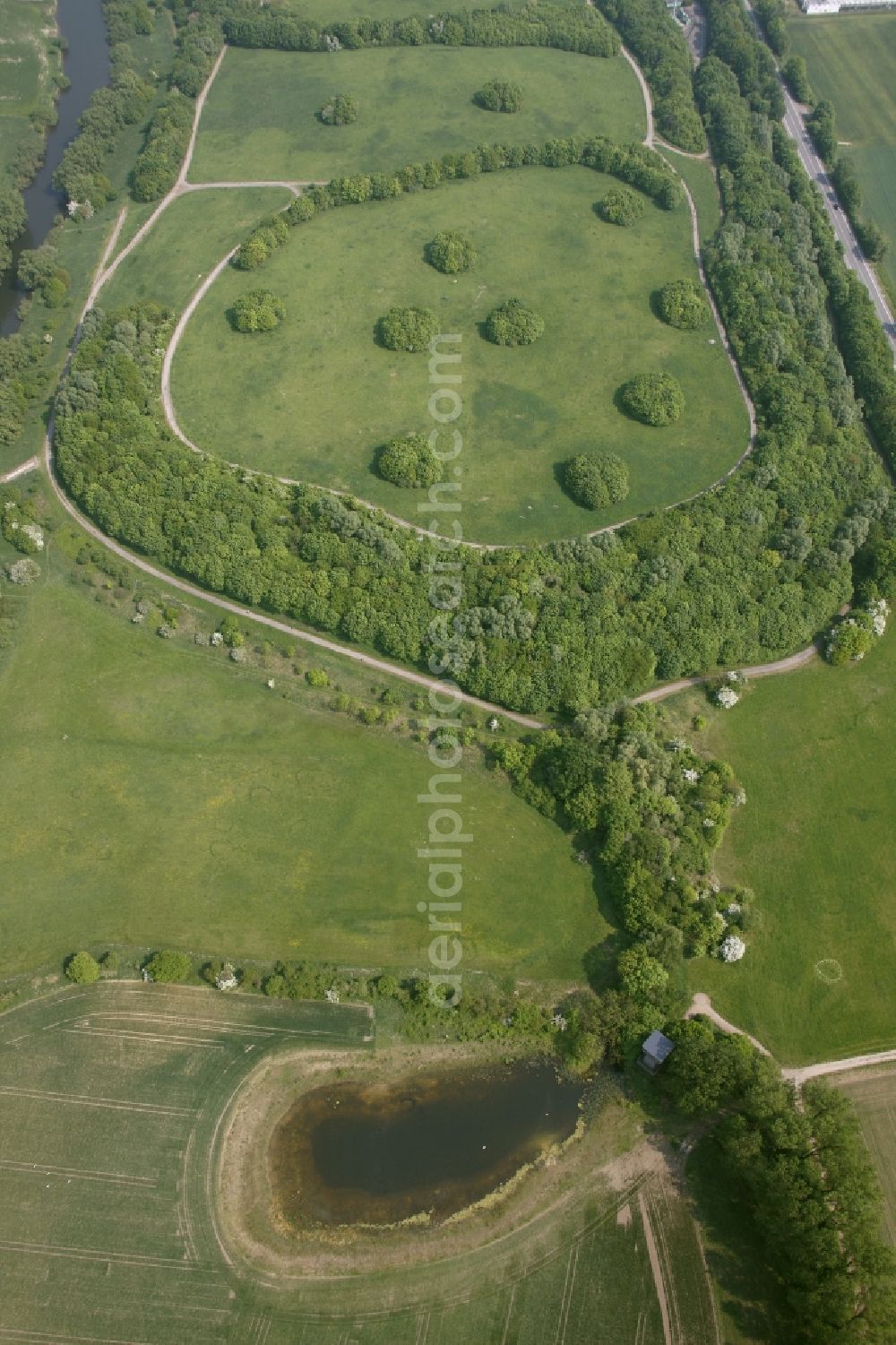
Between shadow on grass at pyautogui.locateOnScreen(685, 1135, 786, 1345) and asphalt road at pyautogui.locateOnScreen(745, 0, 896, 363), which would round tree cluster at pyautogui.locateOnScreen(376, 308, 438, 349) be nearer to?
asphalt road at pyautogui.locateOnScreen(745, 0, 896, 363)

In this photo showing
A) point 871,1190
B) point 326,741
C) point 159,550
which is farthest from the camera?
point 159,550

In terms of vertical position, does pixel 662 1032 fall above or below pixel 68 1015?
above

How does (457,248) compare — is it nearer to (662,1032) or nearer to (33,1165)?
(662,1032)

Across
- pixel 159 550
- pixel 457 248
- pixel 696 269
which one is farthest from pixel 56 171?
pixel 696 269

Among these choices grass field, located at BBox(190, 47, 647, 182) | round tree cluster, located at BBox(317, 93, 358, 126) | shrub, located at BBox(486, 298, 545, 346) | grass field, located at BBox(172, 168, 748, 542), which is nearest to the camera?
grass field, located at BBox(172, 168, 748, 542)

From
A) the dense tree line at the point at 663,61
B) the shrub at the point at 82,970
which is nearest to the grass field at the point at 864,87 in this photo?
the dense tree line at the point at 663,61

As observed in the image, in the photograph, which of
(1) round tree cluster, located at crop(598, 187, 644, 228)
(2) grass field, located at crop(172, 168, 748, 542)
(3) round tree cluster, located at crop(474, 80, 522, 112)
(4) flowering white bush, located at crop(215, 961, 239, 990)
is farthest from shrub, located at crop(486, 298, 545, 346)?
(4) flowering white bush, located at crop(215, 961, 239, 990)
